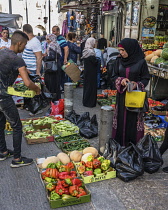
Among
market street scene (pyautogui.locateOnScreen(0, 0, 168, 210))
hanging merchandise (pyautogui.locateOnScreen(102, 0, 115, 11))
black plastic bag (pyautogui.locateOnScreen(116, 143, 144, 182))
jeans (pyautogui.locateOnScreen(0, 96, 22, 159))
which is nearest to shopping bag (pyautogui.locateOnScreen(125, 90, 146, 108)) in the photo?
market street scene (pyautogui.locateOnScreen(0, 0, 168, 210))

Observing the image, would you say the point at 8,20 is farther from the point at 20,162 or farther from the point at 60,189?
the point at 60,189

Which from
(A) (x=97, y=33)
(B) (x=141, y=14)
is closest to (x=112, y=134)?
(B) (x=141, y=14)

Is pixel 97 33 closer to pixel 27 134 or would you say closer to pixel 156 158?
pixel 27 134

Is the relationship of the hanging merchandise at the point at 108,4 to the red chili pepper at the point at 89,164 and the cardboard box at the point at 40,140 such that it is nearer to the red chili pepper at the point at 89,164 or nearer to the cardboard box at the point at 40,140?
the cardboard box at the point at 40,140

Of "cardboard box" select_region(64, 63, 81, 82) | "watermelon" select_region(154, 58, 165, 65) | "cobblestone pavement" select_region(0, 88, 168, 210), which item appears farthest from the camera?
"cardboard box" select_region(64, 63, 81, 82)

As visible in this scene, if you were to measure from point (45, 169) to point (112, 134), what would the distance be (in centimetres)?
134

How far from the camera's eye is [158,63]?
6.64 metres

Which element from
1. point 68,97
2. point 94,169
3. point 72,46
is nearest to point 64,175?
point 94,169

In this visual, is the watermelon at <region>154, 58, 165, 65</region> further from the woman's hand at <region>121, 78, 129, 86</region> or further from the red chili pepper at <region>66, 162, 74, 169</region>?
the red chili pepper at <region>66, 162, 74, 169</region>

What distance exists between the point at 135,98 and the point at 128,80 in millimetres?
291

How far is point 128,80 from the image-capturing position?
3740 millimetres

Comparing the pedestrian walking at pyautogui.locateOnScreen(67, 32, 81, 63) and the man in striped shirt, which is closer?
the man in striped shirt

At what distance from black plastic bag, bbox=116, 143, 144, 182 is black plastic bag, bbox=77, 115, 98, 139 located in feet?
5.08

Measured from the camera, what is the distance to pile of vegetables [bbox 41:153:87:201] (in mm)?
3045
